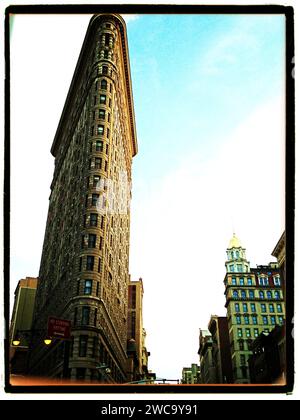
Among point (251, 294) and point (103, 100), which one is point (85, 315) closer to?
point (103, 100)

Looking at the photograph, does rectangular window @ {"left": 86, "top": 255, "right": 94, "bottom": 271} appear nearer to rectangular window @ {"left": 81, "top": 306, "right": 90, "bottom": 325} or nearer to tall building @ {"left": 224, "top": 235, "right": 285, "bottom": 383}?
rectangular window @ {"left": 81, "top": 306, "right": 90, "bottom": 325}

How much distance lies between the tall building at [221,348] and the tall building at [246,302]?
10383mm

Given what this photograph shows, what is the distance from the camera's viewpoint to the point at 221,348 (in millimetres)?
82375

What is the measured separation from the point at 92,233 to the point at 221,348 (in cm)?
5669

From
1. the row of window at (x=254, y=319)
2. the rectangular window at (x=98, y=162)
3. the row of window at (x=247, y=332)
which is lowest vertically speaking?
the row of window at (x=247, y=332)

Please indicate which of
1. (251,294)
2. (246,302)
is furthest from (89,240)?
(246,302)

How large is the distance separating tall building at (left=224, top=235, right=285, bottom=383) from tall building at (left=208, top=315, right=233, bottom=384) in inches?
409

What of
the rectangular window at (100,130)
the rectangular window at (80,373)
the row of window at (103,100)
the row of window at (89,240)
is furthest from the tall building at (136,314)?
the rectangular window at (80,373)

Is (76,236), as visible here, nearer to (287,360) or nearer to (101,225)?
(101,225)

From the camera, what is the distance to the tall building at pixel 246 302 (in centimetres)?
5822

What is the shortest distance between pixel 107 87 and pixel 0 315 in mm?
40619

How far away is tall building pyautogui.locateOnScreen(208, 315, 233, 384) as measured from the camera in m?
80.6

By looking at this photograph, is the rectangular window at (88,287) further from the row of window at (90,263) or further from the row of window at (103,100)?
the row of window at (103,100)
